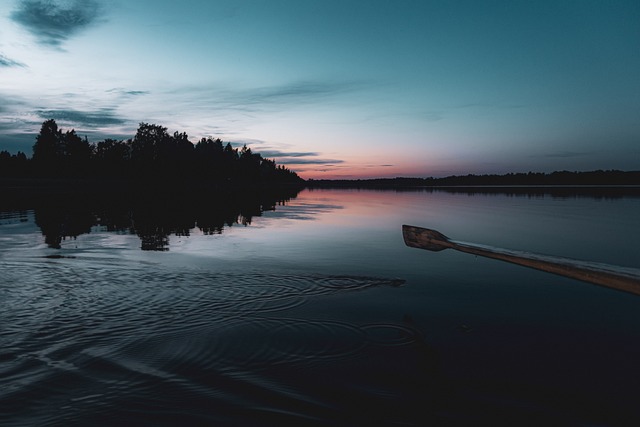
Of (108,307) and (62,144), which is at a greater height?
Result: (62,144)

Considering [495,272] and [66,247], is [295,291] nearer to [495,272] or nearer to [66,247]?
[495,272]

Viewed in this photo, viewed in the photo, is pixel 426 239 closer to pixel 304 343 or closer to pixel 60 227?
pixel 304 343

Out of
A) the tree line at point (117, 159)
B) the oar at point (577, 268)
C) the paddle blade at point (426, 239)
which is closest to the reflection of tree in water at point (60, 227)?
the paddle blade at point (426, 239)

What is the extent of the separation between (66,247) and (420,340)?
1584 cm

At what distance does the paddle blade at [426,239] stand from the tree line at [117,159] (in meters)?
138

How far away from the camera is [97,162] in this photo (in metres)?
136

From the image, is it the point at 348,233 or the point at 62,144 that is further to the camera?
the point at 62,144

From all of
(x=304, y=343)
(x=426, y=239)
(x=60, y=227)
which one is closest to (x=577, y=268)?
(x=426, y=239)

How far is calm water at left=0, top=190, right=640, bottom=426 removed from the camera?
5.00 metres

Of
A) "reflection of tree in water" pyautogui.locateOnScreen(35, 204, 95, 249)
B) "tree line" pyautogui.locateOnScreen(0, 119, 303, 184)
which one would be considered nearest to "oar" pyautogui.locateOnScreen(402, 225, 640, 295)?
"reflection of tree in water" pyautogui.locateOnScreen(35, 204, 95, 249)

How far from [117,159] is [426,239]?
15066 centimetres

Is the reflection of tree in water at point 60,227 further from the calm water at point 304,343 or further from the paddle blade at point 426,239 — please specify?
the paddle blade at point 426,239

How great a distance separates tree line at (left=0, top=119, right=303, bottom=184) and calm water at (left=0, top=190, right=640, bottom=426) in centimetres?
13077

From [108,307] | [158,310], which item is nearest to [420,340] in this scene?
[158,310]
